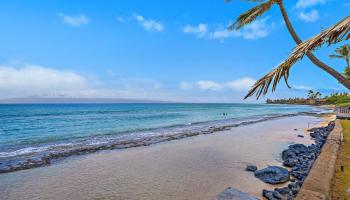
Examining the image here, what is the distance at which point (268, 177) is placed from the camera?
26.5 ft

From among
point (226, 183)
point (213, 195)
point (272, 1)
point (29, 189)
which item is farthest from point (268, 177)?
point (29, 189)

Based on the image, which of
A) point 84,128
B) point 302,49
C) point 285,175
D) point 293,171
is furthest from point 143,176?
point 84,128

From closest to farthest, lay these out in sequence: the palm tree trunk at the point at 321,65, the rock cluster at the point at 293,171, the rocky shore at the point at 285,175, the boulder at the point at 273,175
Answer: the palm tree trunk at the point at 321,65 → the rocky shore at the point at 285,175 → the rock cluster at the point at 293,171 → the boulder at the point at 273,175

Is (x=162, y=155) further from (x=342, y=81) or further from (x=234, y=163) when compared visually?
(x=342, y=81)

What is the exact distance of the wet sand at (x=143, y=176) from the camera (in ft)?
23.4

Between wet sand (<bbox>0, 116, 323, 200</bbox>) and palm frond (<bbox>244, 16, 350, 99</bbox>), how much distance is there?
459 cm

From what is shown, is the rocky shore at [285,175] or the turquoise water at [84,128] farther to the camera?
the turquoise water at [84,128]

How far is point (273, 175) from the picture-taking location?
8.12m

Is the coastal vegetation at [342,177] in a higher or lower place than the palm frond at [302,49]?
lower

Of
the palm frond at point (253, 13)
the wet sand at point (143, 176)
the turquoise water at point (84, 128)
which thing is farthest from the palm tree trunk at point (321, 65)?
the turquoise water at point (84, 128)

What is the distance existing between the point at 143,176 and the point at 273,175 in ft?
15.0

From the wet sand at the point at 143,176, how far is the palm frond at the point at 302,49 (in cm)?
459

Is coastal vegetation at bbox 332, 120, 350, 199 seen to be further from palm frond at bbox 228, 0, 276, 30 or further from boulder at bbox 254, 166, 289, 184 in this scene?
palm frond at bbox 228, 0, 276, 30

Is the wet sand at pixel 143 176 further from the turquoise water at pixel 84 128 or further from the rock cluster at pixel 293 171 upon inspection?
the turquoise water at pixel 84 128
